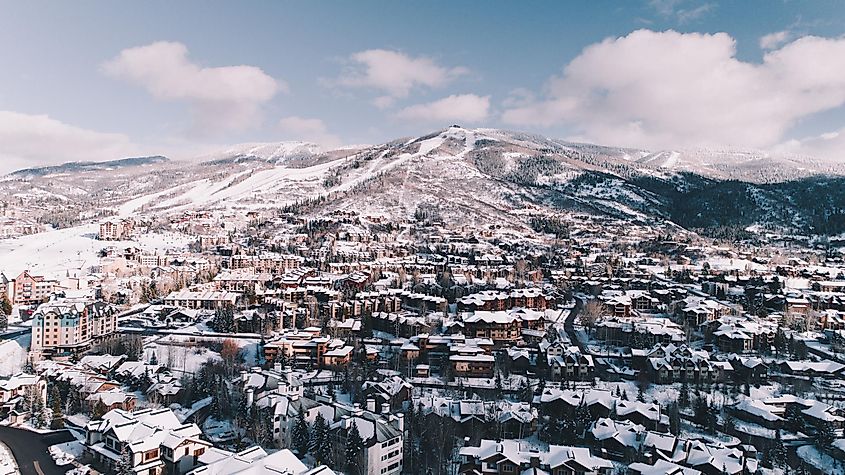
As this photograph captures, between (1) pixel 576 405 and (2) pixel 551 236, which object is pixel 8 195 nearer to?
(2) pixel 551 236

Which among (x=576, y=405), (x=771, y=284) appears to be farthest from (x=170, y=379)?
(x=771, y=284)

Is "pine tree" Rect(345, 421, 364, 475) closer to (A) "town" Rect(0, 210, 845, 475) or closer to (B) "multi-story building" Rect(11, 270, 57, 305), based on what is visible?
(A) "town" Rect(0, 210, 845, 475)

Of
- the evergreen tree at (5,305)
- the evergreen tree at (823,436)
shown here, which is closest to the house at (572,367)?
the evergreen tree at (823,436)

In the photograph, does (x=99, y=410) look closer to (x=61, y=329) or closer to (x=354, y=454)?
(x=354, y=454)

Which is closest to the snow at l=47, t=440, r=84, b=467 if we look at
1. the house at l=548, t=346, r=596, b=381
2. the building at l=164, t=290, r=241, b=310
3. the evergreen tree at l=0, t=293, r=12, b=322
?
the house at l=548, t=346, r=596, b=381

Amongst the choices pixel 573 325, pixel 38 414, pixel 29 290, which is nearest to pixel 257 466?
pixel 38 414

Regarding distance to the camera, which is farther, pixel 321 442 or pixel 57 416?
pixel 57 416

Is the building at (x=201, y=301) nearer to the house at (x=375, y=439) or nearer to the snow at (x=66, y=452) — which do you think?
the snow at (x=66, y=452)
